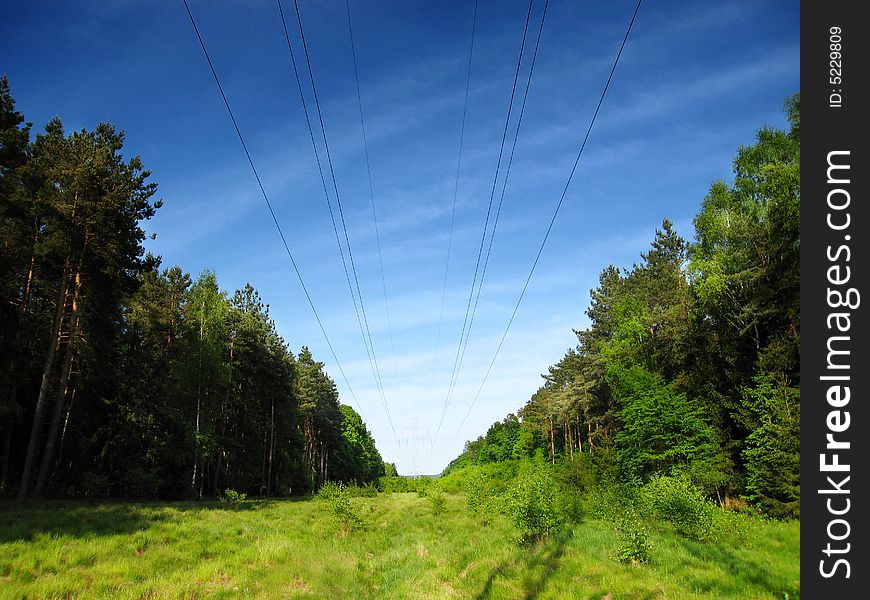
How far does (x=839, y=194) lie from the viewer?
732 centimetres

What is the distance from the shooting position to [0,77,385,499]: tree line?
2397cm

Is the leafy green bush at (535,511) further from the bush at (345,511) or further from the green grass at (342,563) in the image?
the bush at (345,511)

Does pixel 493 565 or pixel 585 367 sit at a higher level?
pixel 585 367

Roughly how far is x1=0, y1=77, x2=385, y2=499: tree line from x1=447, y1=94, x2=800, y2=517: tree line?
3572 cm

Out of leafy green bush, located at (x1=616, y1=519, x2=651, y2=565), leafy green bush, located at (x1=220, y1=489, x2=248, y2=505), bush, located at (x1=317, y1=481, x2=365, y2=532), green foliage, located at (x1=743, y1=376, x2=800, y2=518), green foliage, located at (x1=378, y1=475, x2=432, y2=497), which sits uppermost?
green foliage, located at (x1=743, y1=376, x2=800, y2=518)

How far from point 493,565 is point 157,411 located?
30.1m

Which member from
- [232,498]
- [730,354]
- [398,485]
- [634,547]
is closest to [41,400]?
[232,498]

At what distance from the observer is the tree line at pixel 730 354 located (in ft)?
85.4

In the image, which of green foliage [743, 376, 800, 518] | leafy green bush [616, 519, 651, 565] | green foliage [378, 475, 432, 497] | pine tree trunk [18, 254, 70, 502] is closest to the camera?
leafy green bush [616, 519, 651, 565]

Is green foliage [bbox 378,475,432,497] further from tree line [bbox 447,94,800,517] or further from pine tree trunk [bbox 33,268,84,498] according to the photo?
pine tree trunk [bbox 33,268,84,498]

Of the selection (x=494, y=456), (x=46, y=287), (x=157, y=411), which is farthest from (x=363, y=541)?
(x=494, y=456)

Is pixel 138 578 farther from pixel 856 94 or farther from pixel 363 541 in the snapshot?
pixel 856 94

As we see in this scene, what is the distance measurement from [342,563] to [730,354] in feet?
98.0

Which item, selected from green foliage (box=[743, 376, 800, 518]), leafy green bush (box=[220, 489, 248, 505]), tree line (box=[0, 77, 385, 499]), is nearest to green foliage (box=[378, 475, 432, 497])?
tree line (box=[0, 77, 385, 499])
